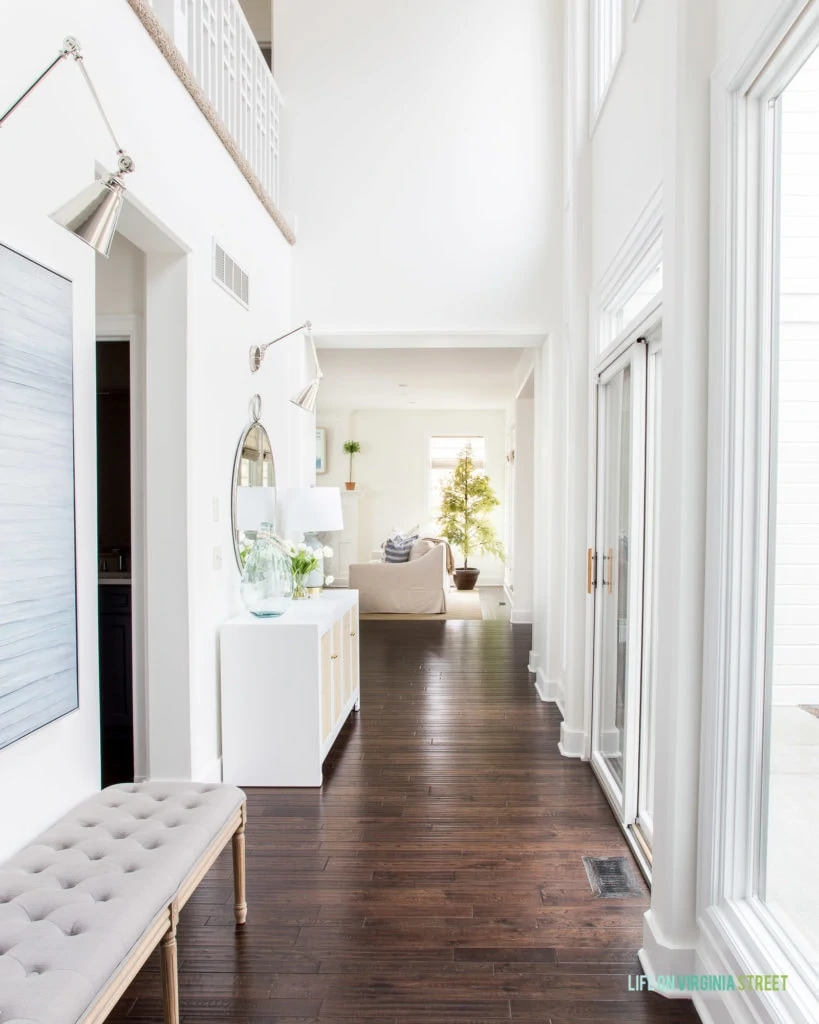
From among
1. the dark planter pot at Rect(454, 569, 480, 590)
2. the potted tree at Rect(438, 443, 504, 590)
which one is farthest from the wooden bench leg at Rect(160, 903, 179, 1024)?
the potted tree at Rect(438, 443, 504, 590)

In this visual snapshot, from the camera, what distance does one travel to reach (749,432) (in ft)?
5.95

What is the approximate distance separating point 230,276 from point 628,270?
6.14ft

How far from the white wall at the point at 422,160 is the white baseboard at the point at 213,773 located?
2.81 m

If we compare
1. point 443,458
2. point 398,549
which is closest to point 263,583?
point 398,549

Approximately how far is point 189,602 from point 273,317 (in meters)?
2.07

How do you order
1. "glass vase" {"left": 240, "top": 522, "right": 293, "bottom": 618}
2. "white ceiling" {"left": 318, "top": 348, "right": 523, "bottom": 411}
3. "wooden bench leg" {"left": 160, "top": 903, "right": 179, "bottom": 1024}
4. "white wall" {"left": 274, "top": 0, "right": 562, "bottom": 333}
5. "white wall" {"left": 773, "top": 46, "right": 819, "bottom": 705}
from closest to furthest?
1. "white wall" {"left": 773, "top": 46, "right": 819, "bottom": 705}
2. "wooden bench leg" {"left": 160, "top": 903, "right": 179, "bottom": 1024}
3. "glass vase" {"left": 240, "top": 522, "right": 293, "bottom": 618}
4. "white wall" {"left": 274, "top": 0, "right": 562, "bottom": 333}
5. "white ceiling" {"left": 318, "top": 348, "right": 523, "bottom": 411}

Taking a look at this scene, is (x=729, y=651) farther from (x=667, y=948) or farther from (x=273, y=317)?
(x=273, y=317)

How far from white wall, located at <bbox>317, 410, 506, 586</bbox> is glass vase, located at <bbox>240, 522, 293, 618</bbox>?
7.79 m

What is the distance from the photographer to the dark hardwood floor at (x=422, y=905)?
1970 millimetres

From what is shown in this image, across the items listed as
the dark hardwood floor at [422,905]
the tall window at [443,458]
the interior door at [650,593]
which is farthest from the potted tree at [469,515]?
the interior door at [650,593]

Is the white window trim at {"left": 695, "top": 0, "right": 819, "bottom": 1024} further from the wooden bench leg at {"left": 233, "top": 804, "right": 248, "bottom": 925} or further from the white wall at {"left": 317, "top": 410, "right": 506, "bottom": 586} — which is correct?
the white wall at {"left": 317, "top": 410, "right": 506, "bottom": 586}

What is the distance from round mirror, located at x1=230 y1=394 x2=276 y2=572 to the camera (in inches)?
143

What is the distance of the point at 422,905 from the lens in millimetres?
2436

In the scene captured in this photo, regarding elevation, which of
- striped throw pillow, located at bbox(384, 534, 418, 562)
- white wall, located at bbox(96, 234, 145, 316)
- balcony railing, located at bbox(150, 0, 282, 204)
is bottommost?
striped throw pillow, located at bbox(384, 534, 418, 562)
